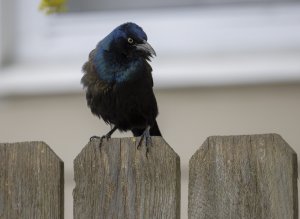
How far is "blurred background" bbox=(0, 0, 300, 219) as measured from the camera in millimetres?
4773

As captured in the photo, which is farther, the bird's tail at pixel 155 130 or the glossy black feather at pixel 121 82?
the bird's tail at pixel 155 130

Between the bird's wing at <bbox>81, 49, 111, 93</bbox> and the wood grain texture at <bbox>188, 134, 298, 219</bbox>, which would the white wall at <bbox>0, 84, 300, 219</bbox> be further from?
the wood grain texture at <bbox>188, 134, 298, 219</bbox>

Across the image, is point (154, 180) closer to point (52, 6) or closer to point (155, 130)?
point (155, 130)

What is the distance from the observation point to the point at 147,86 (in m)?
4.25

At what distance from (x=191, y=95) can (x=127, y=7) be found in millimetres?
674

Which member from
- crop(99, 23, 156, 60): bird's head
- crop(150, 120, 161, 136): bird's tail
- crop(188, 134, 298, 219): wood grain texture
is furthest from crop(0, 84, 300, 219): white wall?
crop(188, 134, 298, 219): wood grain texture

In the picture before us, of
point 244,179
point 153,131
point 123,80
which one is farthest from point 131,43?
point 244,179

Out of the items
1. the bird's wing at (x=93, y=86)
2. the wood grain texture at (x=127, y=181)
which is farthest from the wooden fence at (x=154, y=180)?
the bird's wing at (x=93, y=86)

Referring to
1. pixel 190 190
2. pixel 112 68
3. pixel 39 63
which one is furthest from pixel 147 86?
pixel 190 190

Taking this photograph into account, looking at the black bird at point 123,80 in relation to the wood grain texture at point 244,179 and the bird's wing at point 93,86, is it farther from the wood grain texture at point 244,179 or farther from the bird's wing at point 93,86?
the wood grain texture at point 244,179

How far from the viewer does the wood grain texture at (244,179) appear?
8.80 ft

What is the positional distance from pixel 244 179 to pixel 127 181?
12.9 inches

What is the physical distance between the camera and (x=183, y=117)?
4.89 metres

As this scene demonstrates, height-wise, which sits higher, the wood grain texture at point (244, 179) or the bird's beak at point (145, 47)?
the bird's beak at point (145, 47)
